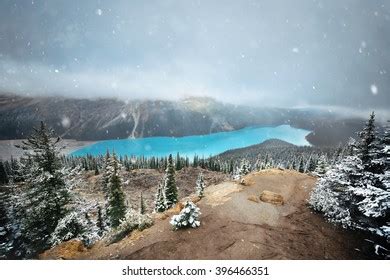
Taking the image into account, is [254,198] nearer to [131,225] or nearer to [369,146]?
[369,146]

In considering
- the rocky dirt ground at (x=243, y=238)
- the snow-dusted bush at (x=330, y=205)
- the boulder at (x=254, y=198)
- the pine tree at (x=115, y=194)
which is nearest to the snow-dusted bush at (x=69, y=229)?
the rocky dirt ground at (x=243, y=238)

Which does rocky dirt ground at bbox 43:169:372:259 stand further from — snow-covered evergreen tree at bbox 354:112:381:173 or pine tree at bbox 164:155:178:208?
pine tree at bbox 164:155:178:208

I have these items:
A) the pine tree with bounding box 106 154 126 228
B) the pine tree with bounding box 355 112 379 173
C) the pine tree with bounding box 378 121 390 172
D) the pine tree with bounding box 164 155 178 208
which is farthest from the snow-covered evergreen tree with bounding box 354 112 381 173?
the pine tree with bounding box 164 155 178 208

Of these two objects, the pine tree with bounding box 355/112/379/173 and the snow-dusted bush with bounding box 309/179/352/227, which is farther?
the snow-dusted bush with bounding box 309/179/352/227

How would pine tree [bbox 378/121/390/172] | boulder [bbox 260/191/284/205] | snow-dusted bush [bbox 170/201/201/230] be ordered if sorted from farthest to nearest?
boulder [bbox 260/191/284/205] < snow-dusted bush [bbox 170/201/201/230] < pine tree [bbox 378/121/390/172]

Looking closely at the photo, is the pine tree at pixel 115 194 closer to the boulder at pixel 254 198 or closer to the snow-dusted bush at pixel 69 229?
the snow-dusted bush at pixel 69 229

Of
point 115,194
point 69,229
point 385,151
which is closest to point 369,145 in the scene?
point 385,151
